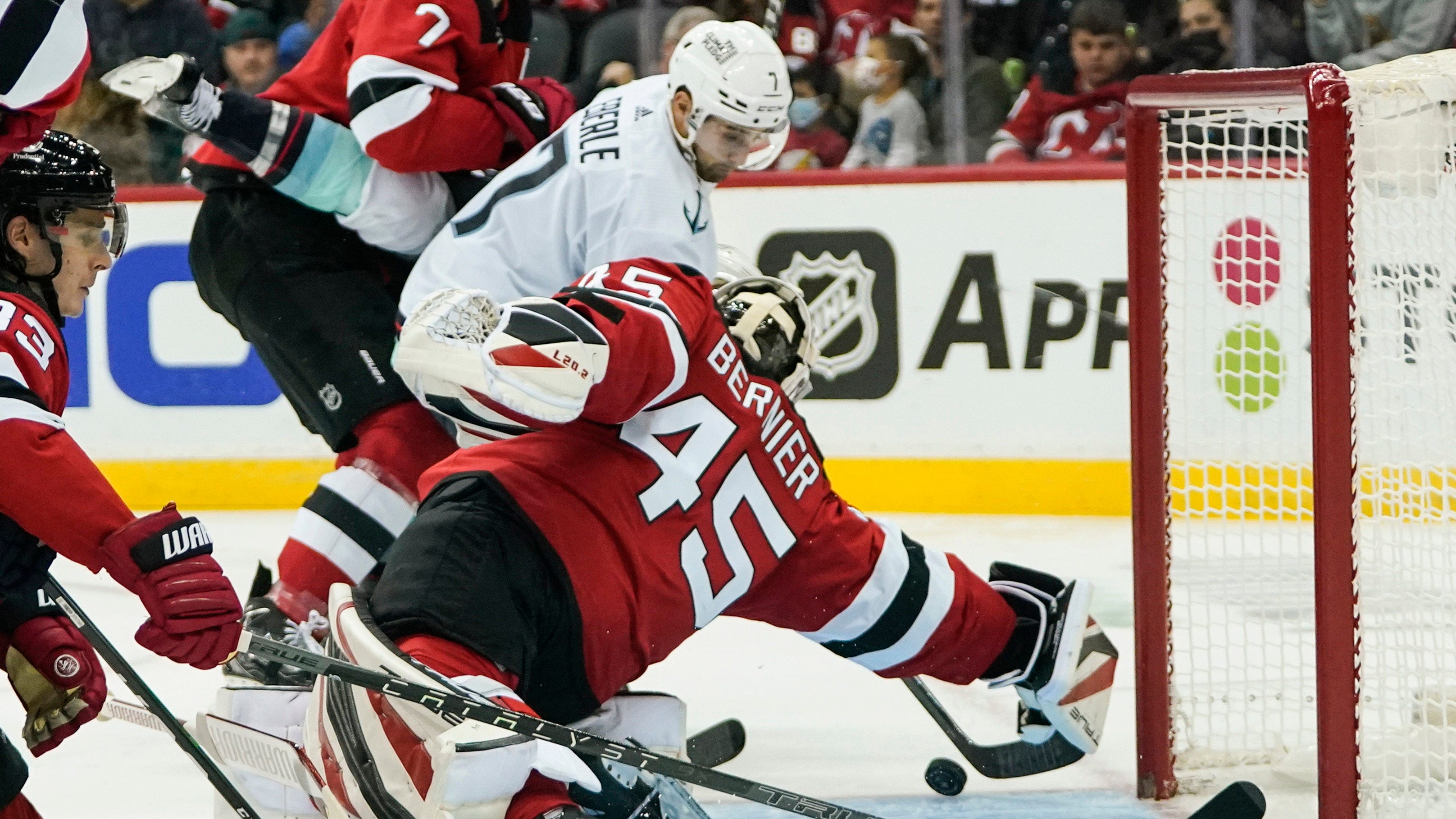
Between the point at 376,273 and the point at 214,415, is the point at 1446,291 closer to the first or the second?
the point at 376,273

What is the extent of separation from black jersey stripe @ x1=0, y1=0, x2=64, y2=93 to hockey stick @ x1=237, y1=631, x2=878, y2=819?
0.60m

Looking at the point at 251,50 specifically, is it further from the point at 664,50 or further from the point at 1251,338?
the point at 1251,338

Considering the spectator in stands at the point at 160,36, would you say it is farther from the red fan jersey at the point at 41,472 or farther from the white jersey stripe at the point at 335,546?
the red fan jersey at the point at 41,472

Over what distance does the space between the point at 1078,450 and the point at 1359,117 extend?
2679 millimetres

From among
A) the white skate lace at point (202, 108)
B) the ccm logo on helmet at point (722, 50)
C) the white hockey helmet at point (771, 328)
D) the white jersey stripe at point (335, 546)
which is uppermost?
the ccm logo on helmet at point (722, 50)

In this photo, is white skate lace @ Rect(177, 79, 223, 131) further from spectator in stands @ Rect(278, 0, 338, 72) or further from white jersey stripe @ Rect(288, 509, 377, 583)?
spectator in stands @ Rect(278, 0, 338, 72)

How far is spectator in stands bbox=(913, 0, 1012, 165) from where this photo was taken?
479 cm

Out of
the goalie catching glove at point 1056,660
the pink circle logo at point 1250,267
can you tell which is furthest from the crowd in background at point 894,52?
the goalie catching glove at point 1056,660

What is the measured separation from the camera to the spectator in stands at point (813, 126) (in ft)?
16.0

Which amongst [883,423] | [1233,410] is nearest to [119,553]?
[1233,410]

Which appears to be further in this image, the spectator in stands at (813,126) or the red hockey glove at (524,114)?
the spectator in stands at (813,126)

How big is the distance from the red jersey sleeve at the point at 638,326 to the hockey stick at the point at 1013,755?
715 mm

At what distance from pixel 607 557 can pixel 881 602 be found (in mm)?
452

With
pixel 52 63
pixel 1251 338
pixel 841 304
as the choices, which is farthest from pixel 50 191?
pixel 841 304
